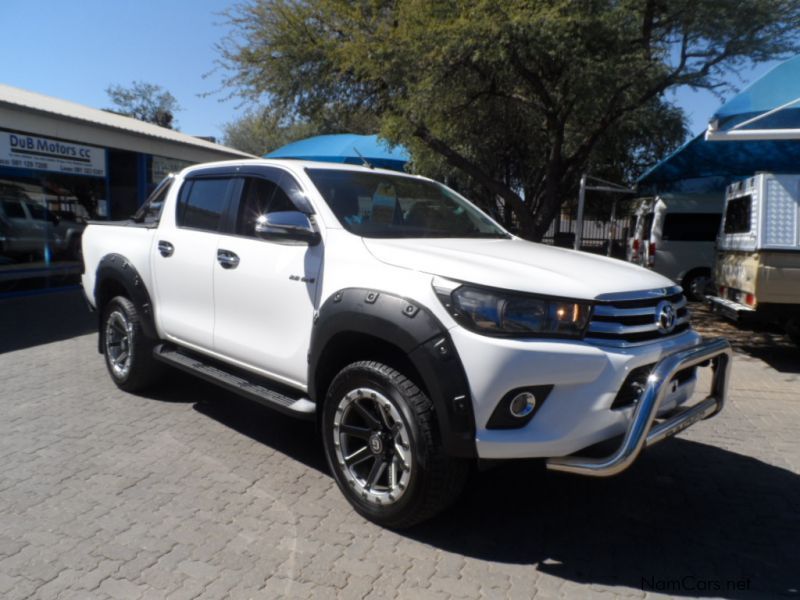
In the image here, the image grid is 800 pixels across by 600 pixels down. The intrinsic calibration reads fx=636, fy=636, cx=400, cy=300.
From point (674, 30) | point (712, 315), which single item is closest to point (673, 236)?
point (712, 315)

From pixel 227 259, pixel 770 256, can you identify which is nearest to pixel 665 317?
pixel 227 259

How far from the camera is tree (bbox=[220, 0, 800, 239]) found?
8.35 m

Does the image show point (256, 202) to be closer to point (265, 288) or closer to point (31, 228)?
point (265, 288)

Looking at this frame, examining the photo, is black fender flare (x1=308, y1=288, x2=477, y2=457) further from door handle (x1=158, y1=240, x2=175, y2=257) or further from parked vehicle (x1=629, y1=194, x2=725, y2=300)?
parked vehicle (x1=629, y1=194, x2=725, y2=300)

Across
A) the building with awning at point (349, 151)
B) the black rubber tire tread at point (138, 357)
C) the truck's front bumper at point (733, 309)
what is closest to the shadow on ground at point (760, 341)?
the truck's front bumper at point (733, 309)

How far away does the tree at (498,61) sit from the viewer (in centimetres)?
835

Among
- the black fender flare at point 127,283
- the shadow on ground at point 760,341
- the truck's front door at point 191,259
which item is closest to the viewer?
the truck's front door at point 191,259

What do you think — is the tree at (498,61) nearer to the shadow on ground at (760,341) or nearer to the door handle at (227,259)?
the shadow on ground at (760,341)

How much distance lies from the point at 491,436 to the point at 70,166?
1121 centimetres

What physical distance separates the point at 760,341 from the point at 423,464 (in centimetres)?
791

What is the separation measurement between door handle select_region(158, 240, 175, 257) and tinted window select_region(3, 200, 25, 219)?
7.66m

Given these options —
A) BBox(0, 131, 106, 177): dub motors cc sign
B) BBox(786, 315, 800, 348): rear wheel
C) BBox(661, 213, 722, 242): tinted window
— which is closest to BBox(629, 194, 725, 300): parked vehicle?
BBox(661, 213, 722, 242): tinted window

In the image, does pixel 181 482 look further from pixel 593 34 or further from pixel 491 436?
pixel 593 34

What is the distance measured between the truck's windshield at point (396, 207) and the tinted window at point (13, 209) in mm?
9010
